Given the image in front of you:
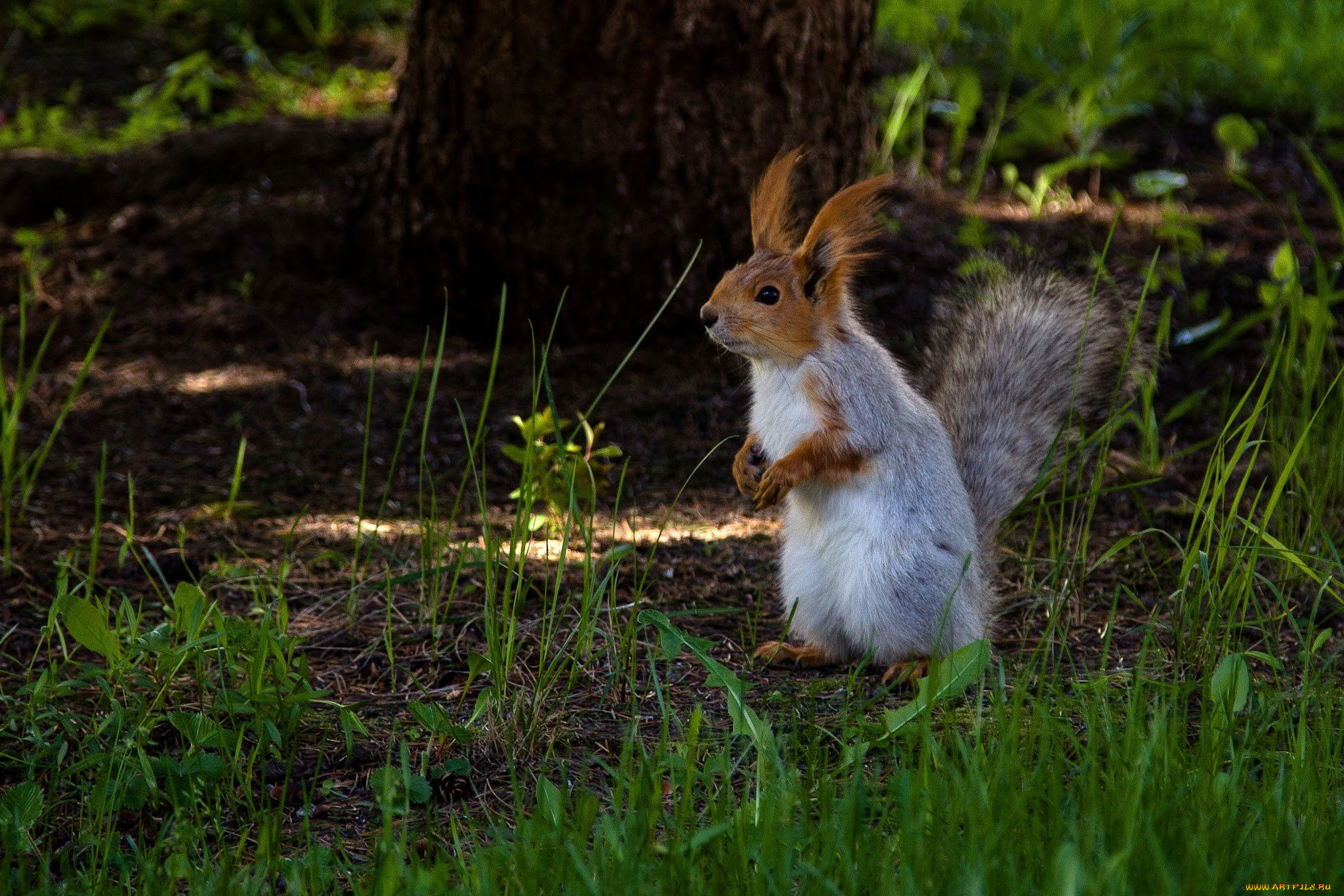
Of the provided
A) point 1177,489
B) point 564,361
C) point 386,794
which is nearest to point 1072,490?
point 1177,489

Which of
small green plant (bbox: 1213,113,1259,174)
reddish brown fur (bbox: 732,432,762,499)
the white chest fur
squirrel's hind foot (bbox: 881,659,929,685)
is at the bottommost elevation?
squirrel's hind foot (bbox: 881,659,929,685)

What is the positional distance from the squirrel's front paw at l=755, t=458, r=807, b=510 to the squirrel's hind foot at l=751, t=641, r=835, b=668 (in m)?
0.33

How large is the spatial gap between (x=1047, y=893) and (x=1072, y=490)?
189cm

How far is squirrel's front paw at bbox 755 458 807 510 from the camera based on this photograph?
257 centimetres

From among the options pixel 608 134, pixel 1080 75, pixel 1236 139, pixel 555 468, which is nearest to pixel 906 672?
pixel 555 468

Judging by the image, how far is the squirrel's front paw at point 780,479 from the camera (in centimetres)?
257

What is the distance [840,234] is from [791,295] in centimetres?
16

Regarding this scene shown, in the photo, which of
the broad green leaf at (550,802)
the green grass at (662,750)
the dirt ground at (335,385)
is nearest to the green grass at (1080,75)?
the dirt ground at (335,385)

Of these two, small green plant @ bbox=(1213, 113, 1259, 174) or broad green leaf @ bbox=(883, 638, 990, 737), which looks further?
small green plant @ bbox=(1213, 113, 1259, 174)

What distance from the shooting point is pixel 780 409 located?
8.96 feet

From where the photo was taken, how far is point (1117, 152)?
202 inches

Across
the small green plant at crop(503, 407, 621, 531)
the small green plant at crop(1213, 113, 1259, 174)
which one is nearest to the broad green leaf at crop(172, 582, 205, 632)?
the small green plant at crop(503, 407, 621, 531)

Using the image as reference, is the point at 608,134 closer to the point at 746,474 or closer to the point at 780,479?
the point at 746,474

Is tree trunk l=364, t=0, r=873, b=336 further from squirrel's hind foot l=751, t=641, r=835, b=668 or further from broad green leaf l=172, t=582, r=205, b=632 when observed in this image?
broad green leaf l=172, t=582, r=205, b=632
